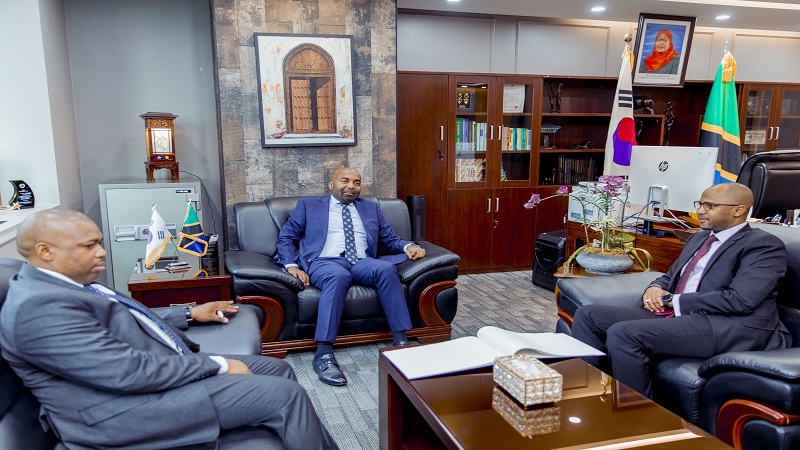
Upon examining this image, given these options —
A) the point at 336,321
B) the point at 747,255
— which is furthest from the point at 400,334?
the point at 747,255

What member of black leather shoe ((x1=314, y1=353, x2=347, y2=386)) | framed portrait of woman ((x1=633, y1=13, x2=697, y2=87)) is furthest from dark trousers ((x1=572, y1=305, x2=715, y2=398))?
framed portrait of woman ((x1=633, y1=13, x2=697, y2=87))

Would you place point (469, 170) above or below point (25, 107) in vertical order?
below

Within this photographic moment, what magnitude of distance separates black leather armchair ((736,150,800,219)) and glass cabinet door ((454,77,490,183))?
2.37m

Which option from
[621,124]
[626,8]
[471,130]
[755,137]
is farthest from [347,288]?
[755,137]

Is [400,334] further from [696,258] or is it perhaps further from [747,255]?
[747,255]

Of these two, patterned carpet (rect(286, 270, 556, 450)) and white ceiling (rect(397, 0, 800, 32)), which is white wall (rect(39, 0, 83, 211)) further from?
white ceiling (rect(397, 0, 800, 32))

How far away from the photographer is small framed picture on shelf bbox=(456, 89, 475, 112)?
485 cm

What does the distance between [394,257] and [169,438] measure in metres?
2.09

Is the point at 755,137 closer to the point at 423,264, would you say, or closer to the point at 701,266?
the point at 701,266

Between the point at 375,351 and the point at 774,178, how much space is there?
237 centimetres

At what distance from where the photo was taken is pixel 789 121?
5695 mm

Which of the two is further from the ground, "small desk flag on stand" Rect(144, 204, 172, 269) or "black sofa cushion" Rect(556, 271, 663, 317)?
"small desk flag on stand" Rect(144, 204, 172, 269)

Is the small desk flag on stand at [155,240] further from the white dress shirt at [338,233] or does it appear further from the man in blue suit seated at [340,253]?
the white dress shirt at [338,233]

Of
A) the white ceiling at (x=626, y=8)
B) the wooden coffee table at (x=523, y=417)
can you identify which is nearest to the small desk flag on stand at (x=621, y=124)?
the white ceiling at (x=626, y=8)
